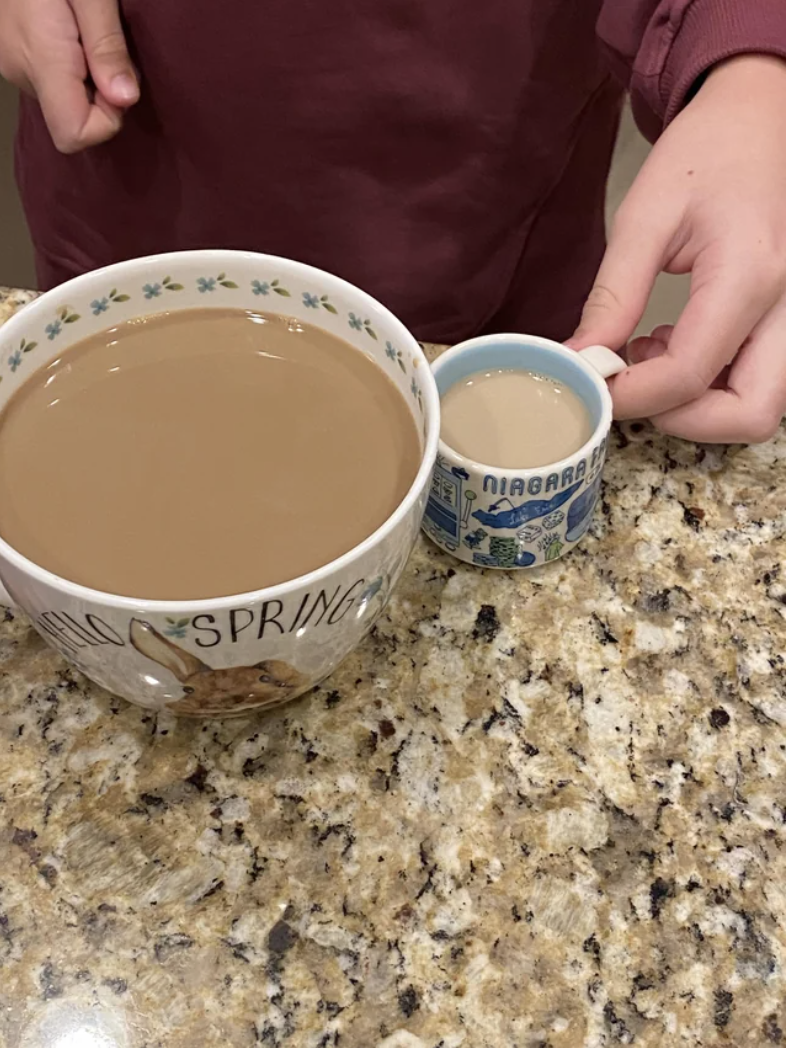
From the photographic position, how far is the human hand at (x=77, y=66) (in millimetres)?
702

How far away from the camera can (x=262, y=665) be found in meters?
0.41

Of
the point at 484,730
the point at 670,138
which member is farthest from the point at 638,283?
the point at 484,730

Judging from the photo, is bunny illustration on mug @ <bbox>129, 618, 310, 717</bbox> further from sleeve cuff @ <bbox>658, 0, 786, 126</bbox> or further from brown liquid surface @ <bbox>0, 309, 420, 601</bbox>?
sleeve cuff @ <bbox>658, 0, 786, 126</bbox>

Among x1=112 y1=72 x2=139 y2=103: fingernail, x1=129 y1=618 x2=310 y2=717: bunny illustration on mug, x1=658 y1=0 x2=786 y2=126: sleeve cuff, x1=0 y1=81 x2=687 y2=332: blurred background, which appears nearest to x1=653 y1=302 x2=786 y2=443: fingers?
x1=658 y1=0 x2=786 y2=126: sleeve cuff

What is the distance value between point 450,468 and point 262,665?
155mm

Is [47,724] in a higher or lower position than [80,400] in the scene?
lower

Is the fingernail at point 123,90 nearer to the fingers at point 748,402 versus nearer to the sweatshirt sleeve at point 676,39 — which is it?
the sweatshirt sleeve at point 676,39

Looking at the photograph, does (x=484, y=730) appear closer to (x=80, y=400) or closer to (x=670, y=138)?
(x=80, y=400)

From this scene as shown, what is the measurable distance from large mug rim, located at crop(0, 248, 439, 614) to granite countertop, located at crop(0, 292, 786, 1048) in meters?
0.13

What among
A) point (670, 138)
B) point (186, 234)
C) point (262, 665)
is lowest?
point (186, 234)

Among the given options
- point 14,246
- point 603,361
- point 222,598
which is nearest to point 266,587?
point 222,598

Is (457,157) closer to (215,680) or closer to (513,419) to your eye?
(513,419)

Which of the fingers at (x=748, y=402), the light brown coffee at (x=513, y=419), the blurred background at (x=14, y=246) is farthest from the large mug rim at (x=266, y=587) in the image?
the blurred background at (x=14, y=246)

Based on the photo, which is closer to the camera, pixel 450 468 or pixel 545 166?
pixel 450 468
